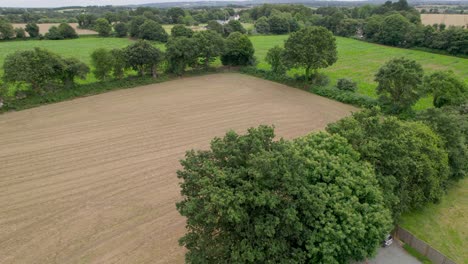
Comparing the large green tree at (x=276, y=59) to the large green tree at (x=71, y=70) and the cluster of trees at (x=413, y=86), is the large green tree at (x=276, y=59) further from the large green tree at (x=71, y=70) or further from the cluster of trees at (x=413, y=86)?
the large green tree at (x=71, y=70)

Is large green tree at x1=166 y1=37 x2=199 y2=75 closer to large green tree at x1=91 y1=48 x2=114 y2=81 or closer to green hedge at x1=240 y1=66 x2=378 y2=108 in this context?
large green tree at x1=91 y1=48 x2=114 y2=81

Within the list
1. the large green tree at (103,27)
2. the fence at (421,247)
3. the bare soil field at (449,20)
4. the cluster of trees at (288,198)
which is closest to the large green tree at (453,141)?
the cluster of trees at (288,198)

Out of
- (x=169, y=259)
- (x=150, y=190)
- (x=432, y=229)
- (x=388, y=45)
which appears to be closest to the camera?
(x=169, y=259)

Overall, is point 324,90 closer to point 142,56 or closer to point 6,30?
point 142,56

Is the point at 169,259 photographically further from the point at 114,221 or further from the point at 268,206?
the point at 268,206

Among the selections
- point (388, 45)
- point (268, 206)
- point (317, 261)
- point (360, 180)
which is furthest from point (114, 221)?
point (388, 45)

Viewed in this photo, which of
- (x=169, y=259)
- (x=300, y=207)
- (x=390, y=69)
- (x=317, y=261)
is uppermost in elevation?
(x=390, y=69)

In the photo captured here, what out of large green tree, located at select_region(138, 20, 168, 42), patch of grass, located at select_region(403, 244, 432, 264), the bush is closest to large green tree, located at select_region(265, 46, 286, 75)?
the bush
